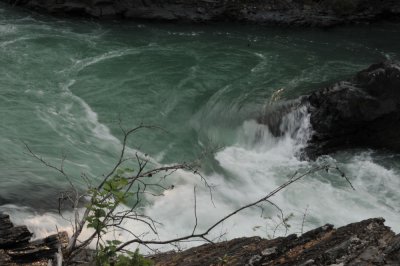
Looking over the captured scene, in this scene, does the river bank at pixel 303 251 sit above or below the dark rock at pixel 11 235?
below

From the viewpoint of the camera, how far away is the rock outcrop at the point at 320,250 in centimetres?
365

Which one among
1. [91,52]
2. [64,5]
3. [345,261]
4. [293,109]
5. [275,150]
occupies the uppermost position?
[64,5]

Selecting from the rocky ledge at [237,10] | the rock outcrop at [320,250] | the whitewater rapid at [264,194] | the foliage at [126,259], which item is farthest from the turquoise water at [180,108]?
the foliage at [126,259]

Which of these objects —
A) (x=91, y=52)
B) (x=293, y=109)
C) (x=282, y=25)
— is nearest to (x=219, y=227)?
(x=293, y=109)

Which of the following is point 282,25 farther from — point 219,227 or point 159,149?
point 219,227

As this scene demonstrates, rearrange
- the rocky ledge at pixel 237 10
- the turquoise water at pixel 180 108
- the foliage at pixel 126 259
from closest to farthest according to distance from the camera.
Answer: the foliage at pixel 126 259
the turquoise water at pixel 180 108
the rocky ledge at pixel 237 10

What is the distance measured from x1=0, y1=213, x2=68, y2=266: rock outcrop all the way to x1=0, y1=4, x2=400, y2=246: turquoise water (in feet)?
5.30

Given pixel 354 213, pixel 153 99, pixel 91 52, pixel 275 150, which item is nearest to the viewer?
pixel 354 213

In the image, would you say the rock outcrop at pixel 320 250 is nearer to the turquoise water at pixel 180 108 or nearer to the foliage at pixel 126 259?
the foliage at pixel 126 259

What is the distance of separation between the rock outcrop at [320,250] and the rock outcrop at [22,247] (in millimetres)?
1607

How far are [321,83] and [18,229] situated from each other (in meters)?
10.5

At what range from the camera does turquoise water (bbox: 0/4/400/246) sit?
9.81 meters

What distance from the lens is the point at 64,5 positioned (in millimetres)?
20344

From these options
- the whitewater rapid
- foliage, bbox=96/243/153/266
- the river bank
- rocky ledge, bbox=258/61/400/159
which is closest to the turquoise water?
the whitewater rapid
